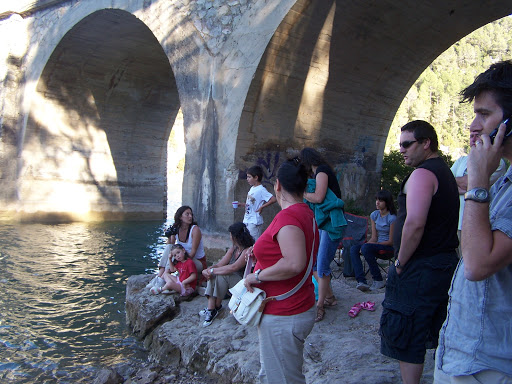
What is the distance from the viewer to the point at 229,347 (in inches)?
145

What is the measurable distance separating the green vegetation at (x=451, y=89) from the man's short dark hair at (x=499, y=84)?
35378mm

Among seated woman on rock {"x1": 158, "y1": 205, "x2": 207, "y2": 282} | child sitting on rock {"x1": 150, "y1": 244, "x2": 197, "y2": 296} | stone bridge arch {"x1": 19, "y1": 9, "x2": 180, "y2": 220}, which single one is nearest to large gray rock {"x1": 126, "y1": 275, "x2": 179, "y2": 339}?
child sitting on rock {"x1": 150, "y1": 244, "x2": 197, "y2": 296}

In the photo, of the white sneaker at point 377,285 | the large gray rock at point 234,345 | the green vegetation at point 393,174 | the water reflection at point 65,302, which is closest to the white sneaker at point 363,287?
the large gray rock at point 234,345

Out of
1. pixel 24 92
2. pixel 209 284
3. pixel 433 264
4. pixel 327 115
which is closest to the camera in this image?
pixel 433 264

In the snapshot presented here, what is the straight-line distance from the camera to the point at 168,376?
377 centimetres

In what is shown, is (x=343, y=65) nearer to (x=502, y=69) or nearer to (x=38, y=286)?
(x=38, y=286)

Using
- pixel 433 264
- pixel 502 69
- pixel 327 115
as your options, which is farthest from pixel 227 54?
pixel 502 69

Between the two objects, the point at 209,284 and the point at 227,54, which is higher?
the point at 227,54

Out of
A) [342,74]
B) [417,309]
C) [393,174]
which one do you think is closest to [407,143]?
[417,309]

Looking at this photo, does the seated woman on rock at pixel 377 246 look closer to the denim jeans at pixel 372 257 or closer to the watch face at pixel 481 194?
the denim jeans at pixel 372 257

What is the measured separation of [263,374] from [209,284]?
2.07 meters

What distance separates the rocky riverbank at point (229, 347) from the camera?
9.82 feet

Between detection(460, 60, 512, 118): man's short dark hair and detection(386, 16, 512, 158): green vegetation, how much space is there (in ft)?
116

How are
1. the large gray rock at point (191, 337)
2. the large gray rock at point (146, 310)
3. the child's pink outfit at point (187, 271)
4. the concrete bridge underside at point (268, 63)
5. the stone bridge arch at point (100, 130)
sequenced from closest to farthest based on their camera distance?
the large gray rock at point (191, 337), the large gray rock at point (146, 310), the child's pink outfit at point (187, 271), the concrete bridge underside at point (268, 63), the stone bridge arch at point (100, 130)
